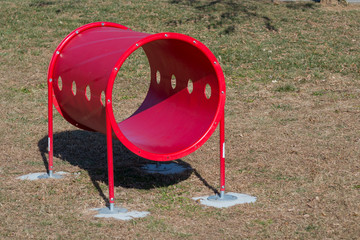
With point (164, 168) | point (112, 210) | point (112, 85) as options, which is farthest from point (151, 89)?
point (112, 210)

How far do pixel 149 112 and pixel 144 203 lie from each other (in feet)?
7.06

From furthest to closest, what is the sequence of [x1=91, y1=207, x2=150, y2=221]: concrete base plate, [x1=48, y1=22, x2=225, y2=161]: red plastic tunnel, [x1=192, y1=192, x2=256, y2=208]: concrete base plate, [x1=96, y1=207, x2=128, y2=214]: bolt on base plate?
1. [x1=192, y1=192, x2=256, y2=208]: concrete base plate
2. [x1=48, y1=22, x2=225, y2=161]: red plastic tunnel
3. [x1=96, y1=207, x2=128, y2=214]: bolt on base plate
4. [x1=91, y1=207, x2=150, y2=221]: concrete base plate

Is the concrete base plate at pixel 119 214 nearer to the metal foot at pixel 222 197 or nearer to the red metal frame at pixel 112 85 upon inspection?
the red metal frame at pixel 112 85

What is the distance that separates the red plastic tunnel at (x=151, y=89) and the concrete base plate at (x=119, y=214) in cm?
61

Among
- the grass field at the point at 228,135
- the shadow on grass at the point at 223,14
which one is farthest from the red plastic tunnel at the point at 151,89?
the shadow on grass at the point at 223,14

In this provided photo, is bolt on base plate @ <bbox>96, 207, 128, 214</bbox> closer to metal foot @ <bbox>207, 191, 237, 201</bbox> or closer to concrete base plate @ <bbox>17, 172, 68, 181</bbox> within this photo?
metal foot @ <bbox>207, 191, 237, 201</bbox>

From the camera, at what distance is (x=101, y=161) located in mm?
7906

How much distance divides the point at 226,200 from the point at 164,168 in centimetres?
148

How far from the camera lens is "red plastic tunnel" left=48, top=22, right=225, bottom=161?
600 centimetres

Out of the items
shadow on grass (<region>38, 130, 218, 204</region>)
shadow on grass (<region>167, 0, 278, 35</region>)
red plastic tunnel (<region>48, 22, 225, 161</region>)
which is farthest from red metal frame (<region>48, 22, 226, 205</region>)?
shadow on grass (<region>167, 0, 278, 35</region>)

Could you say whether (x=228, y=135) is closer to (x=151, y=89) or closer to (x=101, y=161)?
(x=151, y=89)

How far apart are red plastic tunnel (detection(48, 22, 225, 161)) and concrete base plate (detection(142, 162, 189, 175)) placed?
17.7 inches

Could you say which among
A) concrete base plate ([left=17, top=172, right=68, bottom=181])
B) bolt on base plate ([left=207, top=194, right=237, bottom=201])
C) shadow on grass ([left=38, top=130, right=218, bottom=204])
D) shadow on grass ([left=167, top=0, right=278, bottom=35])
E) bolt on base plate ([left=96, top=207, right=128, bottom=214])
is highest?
shadow on grass ([left=167, top=0, right=278, bottom=35])

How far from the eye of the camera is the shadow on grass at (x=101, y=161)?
7.00 metres
